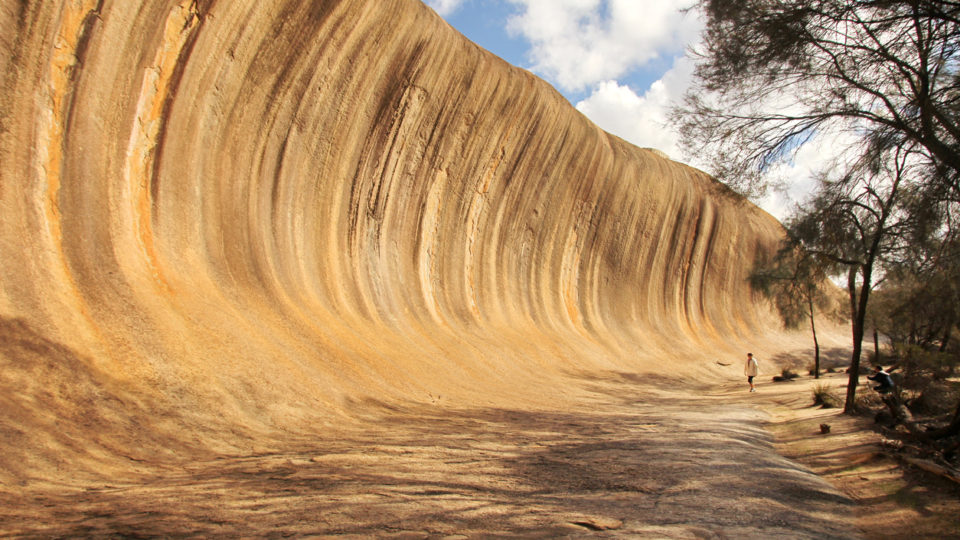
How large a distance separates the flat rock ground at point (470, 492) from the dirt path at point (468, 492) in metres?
0.02

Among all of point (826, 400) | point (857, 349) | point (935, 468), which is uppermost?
point (857, 349)

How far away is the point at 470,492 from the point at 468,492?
0.07ft

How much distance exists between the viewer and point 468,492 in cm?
521

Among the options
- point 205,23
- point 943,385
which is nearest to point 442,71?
point 205,23

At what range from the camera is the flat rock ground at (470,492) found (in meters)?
4.09

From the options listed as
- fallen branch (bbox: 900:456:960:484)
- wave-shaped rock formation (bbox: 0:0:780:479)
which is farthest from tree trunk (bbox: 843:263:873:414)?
fallen branch (bbox: 900:456:960:484)

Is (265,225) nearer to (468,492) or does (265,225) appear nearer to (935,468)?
(468,492)

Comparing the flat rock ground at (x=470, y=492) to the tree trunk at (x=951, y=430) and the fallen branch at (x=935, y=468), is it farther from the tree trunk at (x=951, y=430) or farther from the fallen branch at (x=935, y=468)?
the tree trunk at (x=951, y=430)

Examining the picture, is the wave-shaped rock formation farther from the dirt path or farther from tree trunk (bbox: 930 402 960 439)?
tree trunk (bbox: 930 402 960 439)

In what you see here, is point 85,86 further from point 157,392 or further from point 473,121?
point 473,121

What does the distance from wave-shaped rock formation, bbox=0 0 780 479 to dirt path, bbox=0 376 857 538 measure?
105 cm

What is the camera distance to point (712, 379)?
898 inches

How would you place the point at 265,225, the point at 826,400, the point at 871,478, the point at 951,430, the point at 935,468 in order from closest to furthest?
the point at 935,468, the point at 871,478, the point at 951,430, the point at 265,225, the point at 826,400

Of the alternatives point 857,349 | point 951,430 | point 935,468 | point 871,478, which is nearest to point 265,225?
point 871,478
